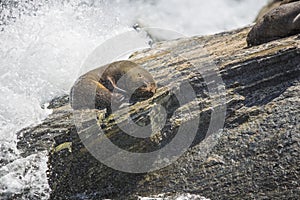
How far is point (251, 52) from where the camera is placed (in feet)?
22.7

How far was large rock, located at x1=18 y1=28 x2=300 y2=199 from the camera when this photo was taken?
5832 mm

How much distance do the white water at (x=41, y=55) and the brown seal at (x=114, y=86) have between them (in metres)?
1.09

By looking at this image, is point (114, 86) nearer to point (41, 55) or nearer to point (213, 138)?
point (213, 138)

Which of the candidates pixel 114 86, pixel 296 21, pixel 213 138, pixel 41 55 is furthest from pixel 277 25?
pixel 41 55

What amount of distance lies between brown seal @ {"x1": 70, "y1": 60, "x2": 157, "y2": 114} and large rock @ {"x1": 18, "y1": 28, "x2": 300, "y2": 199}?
7.2 inches

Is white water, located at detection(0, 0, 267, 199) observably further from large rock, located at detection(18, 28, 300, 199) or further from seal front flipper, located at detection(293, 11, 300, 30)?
seal front flipper, located at detection(293, 11, 300, 30)

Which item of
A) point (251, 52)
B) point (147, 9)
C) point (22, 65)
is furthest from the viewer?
point (147, 9)

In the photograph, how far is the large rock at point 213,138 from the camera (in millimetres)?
5832

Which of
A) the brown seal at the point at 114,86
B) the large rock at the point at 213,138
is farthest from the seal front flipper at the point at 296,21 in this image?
the brown seal at the point at 114,86

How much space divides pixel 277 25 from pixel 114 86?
2.82 m

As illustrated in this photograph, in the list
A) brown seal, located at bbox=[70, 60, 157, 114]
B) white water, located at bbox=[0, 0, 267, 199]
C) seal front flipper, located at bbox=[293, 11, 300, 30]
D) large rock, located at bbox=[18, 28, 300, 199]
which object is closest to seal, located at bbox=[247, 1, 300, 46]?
seal front flipper, located at bbox=[293, 11, 300, 30]

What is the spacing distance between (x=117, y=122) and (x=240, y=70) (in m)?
1.97

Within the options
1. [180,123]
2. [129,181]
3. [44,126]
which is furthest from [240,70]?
[44,126]

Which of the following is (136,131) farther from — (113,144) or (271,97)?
(271,97)
